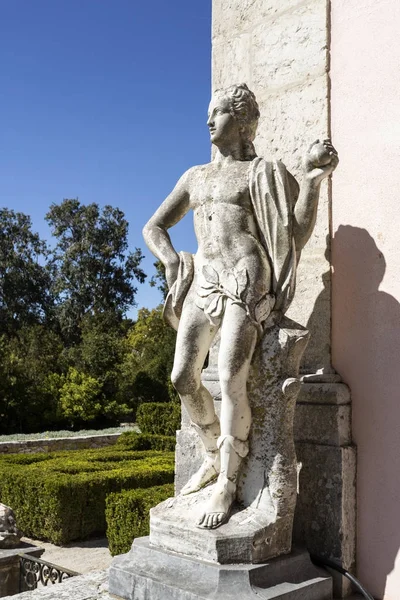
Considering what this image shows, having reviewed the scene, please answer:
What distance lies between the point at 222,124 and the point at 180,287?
808 mm

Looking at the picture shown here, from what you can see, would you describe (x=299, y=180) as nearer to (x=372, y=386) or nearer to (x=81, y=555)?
(x=372, y=386)

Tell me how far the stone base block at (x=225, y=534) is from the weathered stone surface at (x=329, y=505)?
32 cm

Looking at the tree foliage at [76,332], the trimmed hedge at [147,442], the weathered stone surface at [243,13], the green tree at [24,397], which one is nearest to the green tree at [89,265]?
the tree foliage at [76,332]

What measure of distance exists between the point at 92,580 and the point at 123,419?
67.3 ft

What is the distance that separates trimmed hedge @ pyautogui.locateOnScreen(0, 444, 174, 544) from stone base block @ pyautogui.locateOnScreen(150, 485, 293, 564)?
5.30 metres

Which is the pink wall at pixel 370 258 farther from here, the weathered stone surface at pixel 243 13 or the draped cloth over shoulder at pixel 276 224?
the draped cloth over shoulder at pixel 276 224

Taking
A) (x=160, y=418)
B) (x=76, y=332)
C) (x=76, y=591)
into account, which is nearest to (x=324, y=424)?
(x=76, y=591)

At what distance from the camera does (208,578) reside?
106 inches

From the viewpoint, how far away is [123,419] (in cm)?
2355

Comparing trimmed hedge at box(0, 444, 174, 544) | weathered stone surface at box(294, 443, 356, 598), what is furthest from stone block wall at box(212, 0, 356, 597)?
trimmed hedge at box(0, 444, 174, 544)

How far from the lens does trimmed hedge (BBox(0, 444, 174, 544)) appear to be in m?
7.96

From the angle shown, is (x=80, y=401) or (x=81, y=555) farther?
(x=80, y=401)

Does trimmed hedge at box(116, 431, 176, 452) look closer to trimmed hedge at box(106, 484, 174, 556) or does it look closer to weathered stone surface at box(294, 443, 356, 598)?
trimmed hedge at box(106, 484, 174, 556)

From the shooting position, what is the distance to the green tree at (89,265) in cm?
3422
